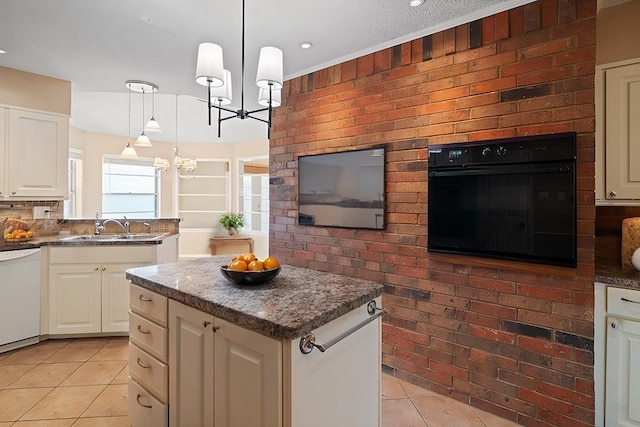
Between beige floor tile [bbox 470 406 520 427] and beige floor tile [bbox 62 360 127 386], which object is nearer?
beige floor tile [bbox 470 406 520 427]

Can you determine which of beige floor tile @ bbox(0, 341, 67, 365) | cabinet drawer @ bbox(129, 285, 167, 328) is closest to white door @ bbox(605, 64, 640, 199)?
cabinet drawer @ bbox(129, 285, 167, 328)

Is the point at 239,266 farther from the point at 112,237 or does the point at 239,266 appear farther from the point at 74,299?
the point at 112,237

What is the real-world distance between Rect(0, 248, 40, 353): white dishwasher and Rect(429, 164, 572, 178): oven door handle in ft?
11.4

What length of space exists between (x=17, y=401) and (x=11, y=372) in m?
0.52

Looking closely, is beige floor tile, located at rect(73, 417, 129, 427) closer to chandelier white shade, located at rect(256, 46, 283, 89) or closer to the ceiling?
chandelier white shade, located at rect(256, 46, 283, 89)

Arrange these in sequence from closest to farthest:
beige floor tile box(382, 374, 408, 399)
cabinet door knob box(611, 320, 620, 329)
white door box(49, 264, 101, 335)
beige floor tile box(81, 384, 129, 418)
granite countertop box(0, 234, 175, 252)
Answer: cabinet door knob box(611, 320, 620, 329) → beige floor tile box(81, 384, 129, 418) → beige floor tile box(382, 374, 408, 399) → granite countertop box(0, 234, 175, 252) → white door box(49, 264, 101, 335)

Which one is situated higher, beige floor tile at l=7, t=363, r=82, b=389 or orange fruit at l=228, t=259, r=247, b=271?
orange fruit at l=228, t=259, r=247, b=271

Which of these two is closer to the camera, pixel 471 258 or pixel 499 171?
pixel 499 171

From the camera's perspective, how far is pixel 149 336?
174 cm

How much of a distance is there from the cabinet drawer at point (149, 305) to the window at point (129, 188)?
16.1 ft

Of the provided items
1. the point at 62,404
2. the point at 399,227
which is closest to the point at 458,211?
the point at 399,227

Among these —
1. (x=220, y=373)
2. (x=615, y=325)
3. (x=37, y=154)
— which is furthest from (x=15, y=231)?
(x=615, y=325)

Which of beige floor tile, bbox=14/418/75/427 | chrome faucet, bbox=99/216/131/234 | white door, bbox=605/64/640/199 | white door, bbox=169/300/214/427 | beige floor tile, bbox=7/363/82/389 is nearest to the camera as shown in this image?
white door, bbox=169/300/214/427

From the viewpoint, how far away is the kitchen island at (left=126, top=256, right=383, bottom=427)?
46.7 inches
